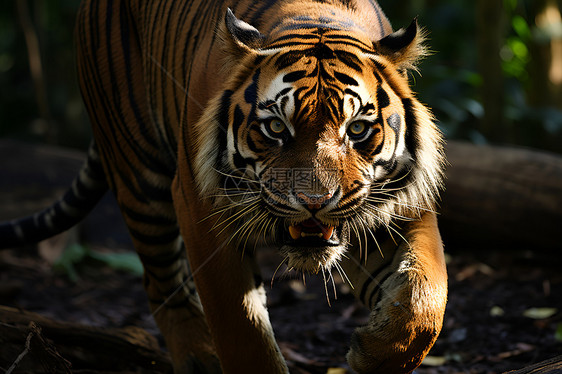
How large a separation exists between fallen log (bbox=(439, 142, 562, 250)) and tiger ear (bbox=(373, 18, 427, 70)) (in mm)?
2433

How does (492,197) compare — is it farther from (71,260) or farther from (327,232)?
(71,260)

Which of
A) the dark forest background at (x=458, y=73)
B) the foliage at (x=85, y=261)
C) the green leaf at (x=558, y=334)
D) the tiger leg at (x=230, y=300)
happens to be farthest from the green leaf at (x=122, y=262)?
the dark forest background at (x=458, y=73)

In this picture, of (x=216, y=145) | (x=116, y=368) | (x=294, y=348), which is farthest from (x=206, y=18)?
(x=294, y=348)

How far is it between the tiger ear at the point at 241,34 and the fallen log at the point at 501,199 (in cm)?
275

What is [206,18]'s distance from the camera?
2.65 meters

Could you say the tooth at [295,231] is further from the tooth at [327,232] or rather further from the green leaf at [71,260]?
the green leaf at [71,260]

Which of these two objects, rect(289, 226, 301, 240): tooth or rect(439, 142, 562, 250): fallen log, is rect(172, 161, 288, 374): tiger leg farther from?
rect(439, 142, 562, 250): fallen log

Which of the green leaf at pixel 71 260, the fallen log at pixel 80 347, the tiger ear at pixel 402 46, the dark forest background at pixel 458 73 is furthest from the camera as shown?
the dark forest background at pixel 458 73

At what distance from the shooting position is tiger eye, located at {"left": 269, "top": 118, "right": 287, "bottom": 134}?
6.23 feet

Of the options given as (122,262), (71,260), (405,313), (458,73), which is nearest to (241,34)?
(405,313)

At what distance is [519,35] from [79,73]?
6844mm

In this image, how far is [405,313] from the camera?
1.87 meters

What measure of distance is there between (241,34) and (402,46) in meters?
0.53

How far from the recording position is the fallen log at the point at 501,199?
415 centimetres
